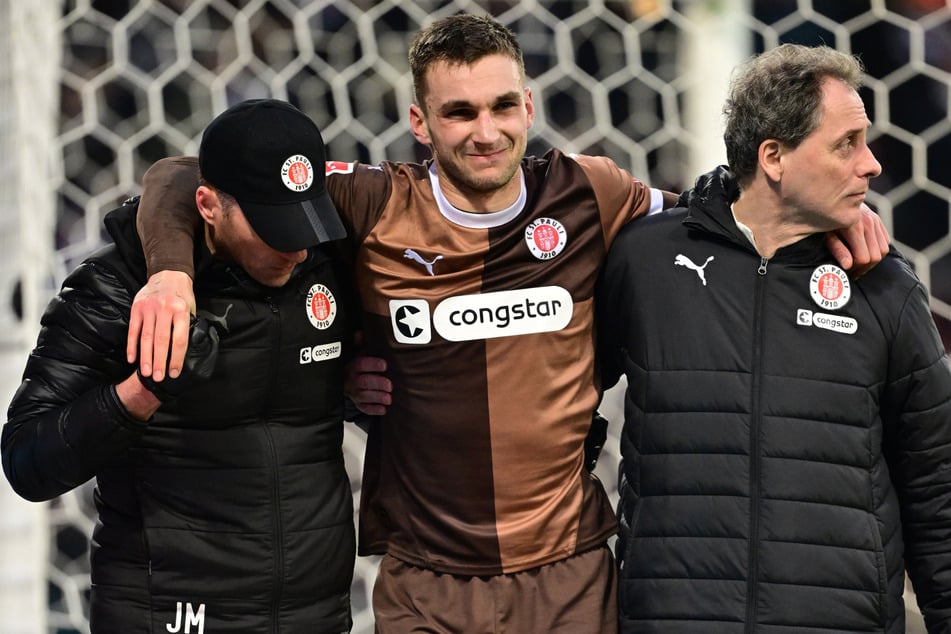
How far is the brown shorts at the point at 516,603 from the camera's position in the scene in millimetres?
1728

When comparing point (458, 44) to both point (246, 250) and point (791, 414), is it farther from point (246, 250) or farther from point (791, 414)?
point (791, 414)

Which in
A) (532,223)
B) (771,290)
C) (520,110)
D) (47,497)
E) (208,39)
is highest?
(208,39)

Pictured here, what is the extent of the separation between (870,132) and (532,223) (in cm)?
132

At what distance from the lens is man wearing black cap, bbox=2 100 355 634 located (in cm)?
163

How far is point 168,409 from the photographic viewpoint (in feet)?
5.57

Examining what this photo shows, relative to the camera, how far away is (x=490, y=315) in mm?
1740

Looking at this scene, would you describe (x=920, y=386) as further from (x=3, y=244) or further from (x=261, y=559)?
(x=3, y=244)

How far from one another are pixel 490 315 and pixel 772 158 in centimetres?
44

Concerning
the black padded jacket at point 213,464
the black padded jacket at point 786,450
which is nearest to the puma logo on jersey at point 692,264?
the black padded jacket at point 786,450

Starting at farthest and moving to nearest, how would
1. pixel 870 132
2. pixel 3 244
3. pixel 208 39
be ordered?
pixel 208 39 → pixel 870 132 → pixel 3 244

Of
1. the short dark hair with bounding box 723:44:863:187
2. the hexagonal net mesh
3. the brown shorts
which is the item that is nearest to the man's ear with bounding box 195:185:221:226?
the brown shorts

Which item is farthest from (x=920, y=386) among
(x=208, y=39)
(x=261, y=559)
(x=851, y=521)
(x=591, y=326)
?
(x=208, y=39)

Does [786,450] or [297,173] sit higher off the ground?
[297,173]

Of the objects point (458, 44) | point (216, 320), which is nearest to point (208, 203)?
point (216, 320)
